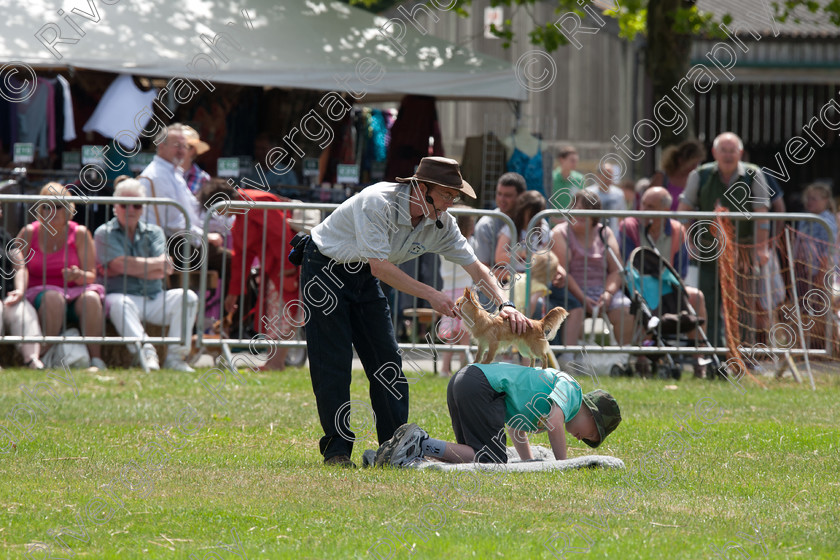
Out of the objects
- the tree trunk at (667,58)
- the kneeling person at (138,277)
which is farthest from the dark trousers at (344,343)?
the tree trunk at (667,58)

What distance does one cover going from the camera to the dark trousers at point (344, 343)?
6430 mm

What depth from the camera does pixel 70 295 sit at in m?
10.8

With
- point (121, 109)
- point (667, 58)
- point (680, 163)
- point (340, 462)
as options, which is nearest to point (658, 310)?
point (680, 163)

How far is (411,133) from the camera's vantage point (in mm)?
15031

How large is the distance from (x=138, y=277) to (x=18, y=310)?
3.69 ft

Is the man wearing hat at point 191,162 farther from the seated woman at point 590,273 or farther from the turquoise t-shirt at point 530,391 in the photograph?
the turquoise t-shirt at point 530,391

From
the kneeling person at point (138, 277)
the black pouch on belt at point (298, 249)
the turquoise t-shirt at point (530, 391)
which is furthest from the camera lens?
the kneeling person at point (138, 277)

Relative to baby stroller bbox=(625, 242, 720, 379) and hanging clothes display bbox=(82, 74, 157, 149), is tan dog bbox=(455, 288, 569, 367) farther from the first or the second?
hanging clothes display bbox=(82, 74, 157, 149)

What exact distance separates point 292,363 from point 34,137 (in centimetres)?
426

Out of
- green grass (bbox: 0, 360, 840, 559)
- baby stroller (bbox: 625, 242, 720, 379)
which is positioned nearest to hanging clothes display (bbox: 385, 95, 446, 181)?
baby stroller (bbox: 625, 242, 720, 379)

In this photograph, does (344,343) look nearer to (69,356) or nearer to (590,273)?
(69,356)

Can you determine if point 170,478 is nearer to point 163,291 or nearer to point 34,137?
point 163,291

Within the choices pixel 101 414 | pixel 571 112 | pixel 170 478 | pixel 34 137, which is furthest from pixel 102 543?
pixel 571 112

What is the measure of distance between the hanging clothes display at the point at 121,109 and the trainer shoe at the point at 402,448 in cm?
798
